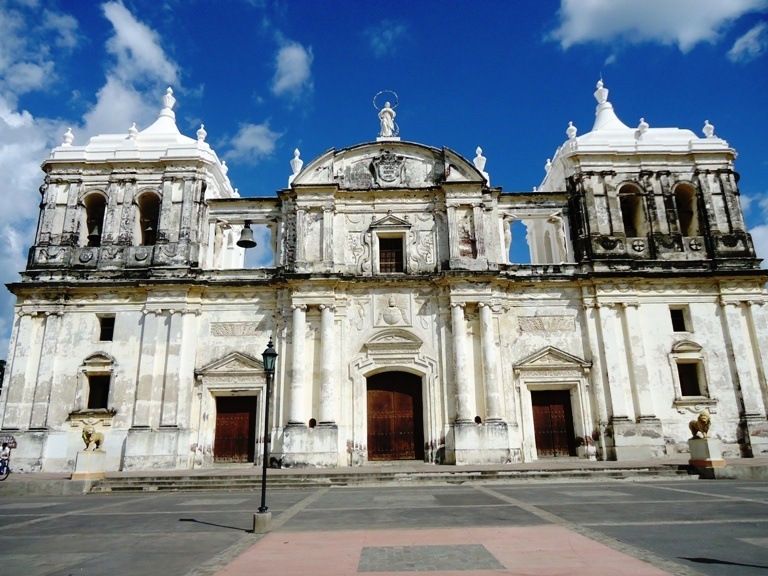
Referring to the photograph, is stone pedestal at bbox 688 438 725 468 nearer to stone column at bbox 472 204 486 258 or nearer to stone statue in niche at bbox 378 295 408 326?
stone column at bbox 472 204 486 258

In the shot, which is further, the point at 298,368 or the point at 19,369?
the point at 19,369

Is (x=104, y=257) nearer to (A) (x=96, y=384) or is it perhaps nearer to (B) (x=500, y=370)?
(A) (x=96, y=384)

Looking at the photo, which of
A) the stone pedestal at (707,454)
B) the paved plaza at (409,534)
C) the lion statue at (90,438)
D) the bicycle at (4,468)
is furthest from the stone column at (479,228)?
the bicycle at (4,468)

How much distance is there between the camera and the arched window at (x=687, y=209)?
24.8 metres

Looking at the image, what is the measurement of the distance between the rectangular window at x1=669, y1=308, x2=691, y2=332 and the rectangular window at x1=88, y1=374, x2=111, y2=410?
23.4 m

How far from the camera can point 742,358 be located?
22125 millimetres

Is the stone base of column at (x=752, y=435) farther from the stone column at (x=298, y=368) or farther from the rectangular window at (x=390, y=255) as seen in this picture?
the stone column at (x=298, y=368)

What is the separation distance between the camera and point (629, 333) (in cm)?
2230

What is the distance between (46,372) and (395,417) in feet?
45.6

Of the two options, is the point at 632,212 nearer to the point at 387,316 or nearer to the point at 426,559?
the point at 387,316

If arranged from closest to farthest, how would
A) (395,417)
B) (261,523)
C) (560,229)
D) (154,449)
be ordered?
(261,523)
(154,449)
(395,417)
(560,229)

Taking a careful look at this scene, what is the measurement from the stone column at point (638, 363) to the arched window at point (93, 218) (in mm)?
22740

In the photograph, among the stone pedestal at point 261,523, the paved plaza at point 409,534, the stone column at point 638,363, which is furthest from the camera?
the stone column at point 638,363

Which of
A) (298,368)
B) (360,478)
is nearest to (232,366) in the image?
(298,368)
